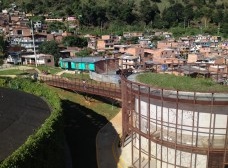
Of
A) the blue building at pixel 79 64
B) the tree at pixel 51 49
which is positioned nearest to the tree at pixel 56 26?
the tree at pixel 51 49

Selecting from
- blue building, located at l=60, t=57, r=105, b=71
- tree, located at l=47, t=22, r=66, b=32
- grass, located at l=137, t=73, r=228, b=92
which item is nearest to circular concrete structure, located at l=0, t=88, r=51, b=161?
grass, located at l=137, t=73, r=228, b=92

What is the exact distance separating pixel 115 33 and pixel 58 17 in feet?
85.2

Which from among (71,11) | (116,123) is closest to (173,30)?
(71,11)

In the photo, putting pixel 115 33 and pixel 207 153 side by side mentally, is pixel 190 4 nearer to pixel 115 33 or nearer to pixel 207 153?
pixel 115 33

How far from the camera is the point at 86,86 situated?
1644 inches

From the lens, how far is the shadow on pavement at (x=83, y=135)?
29047 mm

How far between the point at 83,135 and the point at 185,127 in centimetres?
1316

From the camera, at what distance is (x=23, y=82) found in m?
40.5

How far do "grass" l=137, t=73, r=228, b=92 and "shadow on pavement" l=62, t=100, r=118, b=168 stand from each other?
7.79 m

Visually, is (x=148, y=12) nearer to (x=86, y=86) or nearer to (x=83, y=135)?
(x=86, y=86)

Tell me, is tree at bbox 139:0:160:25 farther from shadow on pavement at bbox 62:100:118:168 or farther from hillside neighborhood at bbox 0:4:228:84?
shadow on pavement at bbox 62:100:118:168

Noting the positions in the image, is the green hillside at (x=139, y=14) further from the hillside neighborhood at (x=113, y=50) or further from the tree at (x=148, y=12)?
the hillside neighborhood at (x=113, y=50)

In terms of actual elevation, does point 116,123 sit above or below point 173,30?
below

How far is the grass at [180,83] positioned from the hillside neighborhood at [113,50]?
14.7 m
